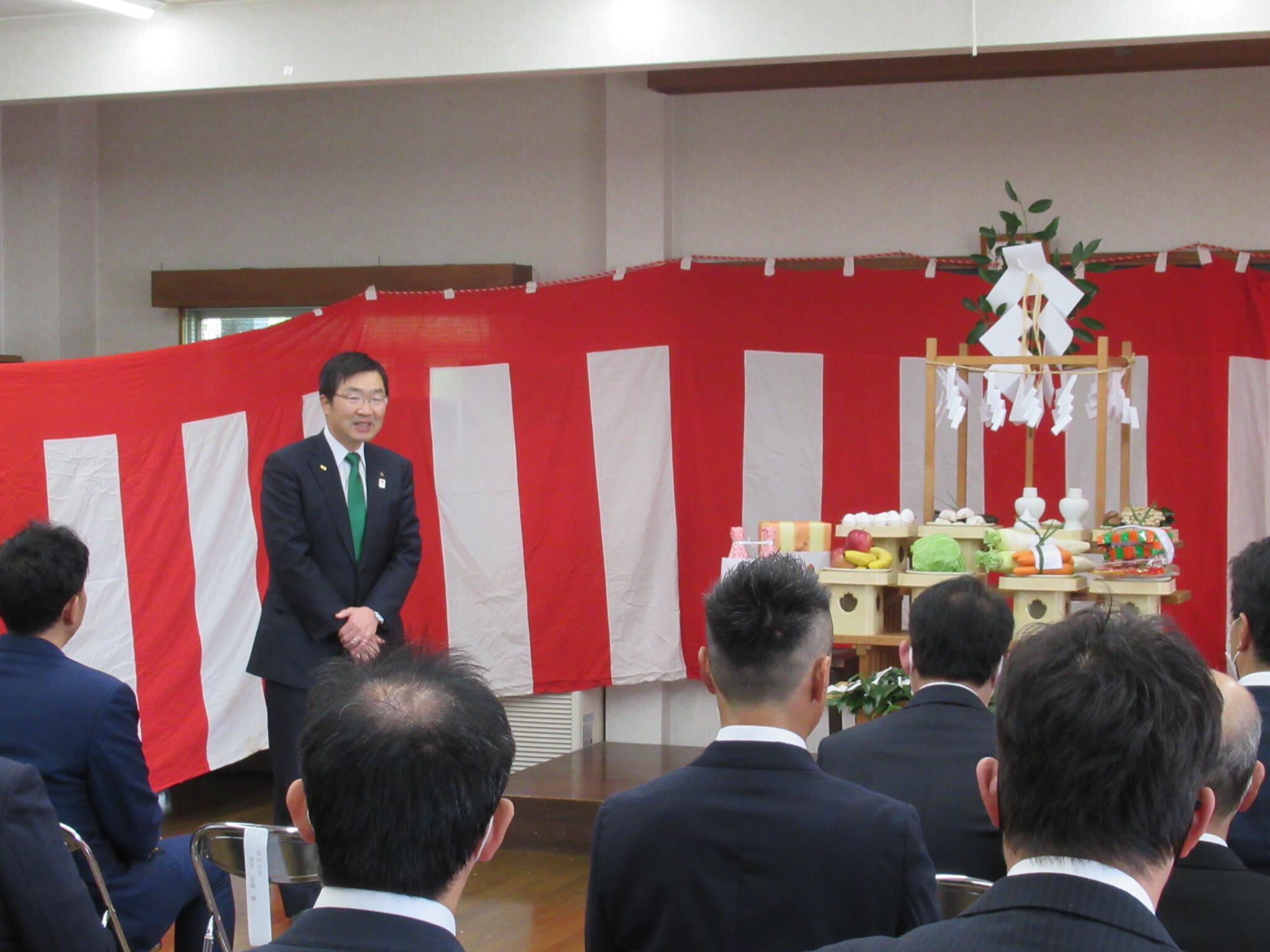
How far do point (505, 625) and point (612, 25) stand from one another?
2.09 metres

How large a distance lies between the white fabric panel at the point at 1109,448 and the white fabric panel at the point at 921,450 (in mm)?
261

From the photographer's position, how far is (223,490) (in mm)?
4609

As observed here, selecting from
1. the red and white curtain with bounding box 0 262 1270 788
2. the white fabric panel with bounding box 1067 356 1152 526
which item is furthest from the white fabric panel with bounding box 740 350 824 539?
the white fabric panel with bounding box 1067 356 1152 526

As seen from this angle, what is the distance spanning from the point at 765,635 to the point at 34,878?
997mm

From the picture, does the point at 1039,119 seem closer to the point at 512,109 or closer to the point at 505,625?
the point at 512,109

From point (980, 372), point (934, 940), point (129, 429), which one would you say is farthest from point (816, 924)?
point (129, 429)

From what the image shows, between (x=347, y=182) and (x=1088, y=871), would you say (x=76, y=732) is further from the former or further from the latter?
(x=347, y=182)

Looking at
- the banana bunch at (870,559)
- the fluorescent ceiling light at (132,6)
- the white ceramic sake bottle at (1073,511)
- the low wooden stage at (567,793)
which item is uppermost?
the fluorescent ceiling light at (132,6)

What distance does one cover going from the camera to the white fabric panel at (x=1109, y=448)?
4531 millimetres

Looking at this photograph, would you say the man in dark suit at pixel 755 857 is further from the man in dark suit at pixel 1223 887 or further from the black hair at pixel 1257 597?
the black hair at pixel 1257 597

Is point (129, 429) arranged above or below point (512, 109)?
below

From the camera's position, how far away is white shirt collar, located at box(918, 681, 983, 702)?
212cm

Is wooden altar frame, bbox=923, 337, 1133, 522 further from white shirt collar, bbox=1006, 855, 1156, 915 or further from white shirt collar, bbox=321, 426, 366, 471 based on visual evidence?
white shirt collar, bbox=1006, 855, 1156, 915

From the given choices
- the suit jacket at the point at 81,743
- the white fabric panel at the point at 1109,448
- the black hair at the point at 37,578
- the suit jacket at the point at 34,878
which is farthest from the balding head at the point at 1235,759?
the white fabric panel at the point at 1109,448
